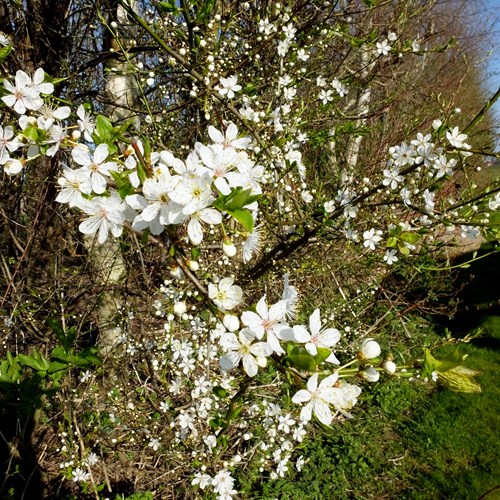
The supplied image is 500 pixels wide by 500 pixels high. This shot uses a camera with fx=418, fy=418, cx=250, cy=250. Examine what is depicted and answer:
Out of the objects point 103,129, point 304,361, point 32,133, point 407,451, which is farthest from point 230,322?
point 407,451

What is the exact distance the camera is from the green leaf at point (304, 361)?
80 centimetres

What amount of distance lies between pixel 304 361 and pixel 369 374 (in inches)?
6.9

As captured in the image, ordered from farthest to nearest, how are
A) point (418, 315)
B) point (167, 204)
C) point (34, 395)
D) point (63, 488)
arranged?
point (418, 315) → point (63, 488) → point (34, 395) → point (167, 204)

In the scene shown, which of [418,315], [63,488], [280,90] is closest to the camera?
[63,488]

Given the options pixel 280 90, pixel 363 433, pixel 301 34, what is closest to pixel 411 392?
pixel 363 433

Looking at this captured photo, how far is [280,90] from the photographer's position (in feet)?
10.4

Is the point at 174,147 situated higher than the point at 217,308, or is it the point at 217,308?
the point at 174,147

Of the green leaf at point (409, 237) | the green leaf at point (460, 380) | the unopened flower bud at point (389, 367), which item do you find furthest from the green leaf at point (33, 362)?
the green leaf at point (409, 237)

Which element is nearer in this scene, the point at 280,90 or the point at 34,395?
the point at 34,395

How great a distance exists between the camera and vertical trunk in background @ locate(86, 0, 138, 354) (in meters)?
3.06

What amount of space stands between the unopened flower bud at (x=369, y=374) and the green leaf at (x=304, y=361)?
147 mm

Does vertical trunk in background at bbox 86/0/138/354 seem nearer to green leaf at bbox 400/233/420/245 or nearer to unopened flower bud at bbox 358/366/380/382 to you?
green leaf at bbox 400/233/420/245

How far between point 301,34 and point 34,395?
3071 millimetres

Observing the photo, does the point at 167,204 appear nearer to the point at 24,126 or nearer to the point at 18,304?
the point at 24,126
